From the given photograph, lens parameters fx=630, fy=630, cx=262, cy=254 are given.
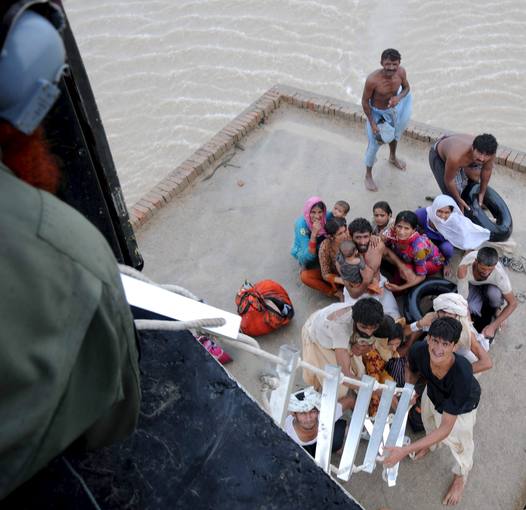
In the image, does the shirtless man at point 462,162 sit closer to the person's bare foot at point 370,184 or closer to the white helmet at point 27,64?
the person's bare foot at point 370,184

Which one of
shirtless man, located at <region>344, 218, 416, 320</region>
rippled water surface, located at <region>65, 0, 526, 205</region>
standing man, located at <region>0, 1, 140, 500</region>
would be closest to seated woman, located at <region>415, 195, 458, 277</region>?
shirtless man, located at <region>344, 218, 416, 320</region>

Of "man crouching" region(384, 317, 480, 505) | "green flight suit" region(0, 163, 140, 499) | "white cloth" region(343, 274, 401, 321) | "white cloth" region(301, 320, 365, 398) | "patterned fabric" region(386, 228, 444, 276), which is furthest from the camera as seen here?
"patterned fabric" region(386, 228, 444, 276)

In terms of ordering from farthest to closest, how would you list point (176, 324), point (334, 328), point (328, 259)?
point (328, 259), point (334, 328), point (176, 324)

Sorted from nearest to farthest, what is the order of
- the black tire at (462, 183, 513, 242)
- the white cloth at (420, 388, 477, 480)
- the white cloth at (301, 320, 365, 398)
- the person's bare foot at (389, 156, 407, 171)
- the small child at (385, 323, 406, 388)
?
the white cloth at (420, 388, 477, 480)
the white cloth at (301, 320, 365, 398)
the small child at (385, 323, 406, 388)
the black tire at (462, 183, 513, 242)
the person's bare foot at (389, 156, 407, 171)

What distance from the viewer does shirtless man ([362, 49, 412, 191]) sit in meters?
6.13

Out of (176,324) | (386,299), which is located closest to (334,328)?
(386,299)

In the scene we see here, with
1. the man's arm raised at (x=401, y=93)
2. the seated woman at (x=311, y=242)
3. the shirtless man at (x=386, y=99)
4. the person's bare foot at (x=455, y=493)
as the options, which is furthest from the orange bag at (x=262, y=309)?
the man's arm raised at (x=401, y=93)

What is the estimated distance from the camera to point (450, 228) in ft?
18.3

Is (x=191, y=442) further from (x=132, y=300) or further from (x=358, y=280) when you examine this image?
(x=358, y=280)

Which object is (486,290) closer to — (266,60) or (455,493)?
(455,493)

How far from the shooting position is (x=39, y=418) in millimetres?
961

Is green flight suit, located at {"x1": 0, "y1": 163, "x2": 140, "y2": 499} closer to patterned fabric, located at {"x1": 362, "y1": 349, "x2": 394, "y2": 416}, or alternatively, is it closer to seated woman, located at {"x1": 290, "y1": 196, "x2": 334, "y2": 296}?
patterned fabric, located at {"x1": 362, "y1": 349, "x2": 394, "y2": 416}

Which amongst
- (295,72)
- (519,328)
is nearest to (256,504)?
(519,328)

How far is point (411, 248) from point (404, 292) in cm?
42
